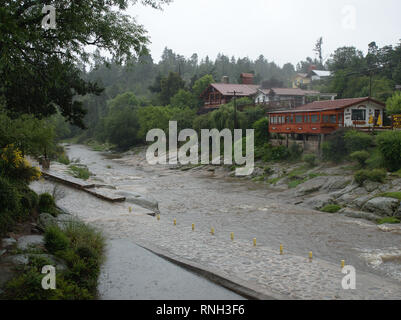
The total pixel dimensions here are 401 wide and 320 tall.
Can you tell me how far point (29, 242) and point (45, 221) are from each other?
2.35 metres

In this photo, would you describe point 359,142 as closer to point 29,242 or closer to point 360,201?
point 360,201

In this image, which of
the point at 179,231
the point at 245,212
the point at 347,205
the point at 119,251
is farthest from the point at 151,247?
the point at 347,205

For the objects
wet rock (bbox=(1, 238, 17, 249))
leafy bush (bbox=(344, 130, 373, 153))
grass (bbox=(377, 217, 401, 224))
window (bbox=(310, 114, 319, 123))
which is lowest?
grass (bbox=(377, 217, 401, 224))

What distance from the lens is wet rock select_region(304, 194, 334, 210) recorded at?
25.2 m

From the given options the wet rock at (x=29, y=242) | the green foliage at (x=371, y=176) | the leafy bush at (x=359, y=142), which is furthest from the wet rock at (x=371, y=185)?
the wet rock at (x=29, y=242)

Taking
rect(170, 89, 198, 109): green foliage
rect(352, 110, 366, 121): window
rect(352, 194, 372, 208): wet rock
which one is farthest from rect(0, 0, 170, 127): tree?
rect(170, 89, 198, 109): green foliage

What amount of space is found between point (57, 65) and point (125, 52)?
249cm

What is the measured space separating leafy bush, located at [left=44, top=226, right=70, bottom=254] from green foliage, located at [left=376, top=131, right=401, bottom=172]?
2364 cm

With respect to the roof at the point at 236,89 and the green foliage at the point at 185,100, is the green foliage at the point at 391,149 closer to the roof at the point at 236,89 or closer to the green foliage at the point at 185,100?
the roof at the point at 236,89

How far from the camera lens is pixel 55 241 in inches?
444

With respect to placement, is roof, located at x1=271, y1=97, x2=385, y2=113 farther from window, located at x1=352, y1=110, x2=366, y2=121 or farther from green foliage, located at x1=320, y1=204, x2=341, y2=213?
green foliage, located at x1=320, y1=204, x2=341, y2=213

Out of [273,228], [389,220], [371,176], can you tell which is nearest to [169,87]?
[371,176]
